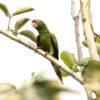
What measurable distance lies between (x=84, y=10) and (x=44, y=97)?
343 millimetres

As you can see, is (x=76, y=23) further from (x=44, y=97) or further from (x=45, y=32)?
(x=45, y=32)

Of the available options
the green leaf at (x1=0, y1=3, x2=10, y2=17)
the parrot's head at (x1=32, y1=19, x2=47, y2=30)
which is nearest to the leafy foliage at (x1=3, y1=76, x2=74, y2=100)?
the green leaf at (x1=0, y1=3, x2=10, y2=17)

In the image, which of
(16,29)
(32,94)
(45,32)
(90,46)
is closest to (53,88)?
(32,94)

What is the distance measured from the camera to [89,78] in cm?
27

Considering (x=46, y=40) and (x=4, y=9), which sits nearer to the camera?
(x=4, y=9)

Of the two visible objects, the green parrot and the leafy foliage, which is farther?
the green parrot

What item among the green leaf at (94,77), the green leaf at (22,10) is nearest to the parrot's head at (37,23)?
the green leaf at (22,10)

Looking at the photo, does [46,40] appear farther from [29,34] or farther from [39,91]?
[39,91]

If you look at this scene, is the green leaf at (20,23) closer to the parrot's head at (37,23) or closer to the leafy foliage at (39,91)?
the parrot's head at (37,23)

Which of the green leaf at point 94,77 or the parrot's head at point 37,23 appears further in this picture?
the parrot's head at point 37,23

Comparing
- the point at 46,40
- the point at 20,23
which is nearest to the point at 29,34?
the point at 20,23

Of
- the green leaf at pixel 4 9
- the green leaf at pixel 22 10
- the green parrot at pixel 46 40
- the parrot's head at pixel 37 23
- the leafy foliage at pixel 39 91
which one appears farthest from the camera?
the green parrot at pixel 46 40

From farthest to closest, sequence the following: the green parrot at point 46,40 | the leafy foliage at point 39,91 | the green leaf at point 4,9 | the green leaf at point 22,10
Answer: the green parrot at point 46,40 → the green leaf at point 22,10 → the green leaf at point 4,9 → the leafy foliage at point 39,91

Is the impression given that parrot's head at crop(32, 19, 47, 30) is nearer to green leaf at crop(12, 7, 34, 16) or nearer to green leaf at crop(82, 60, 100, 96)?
green leaf at crop(12, 7, 34, 16)
